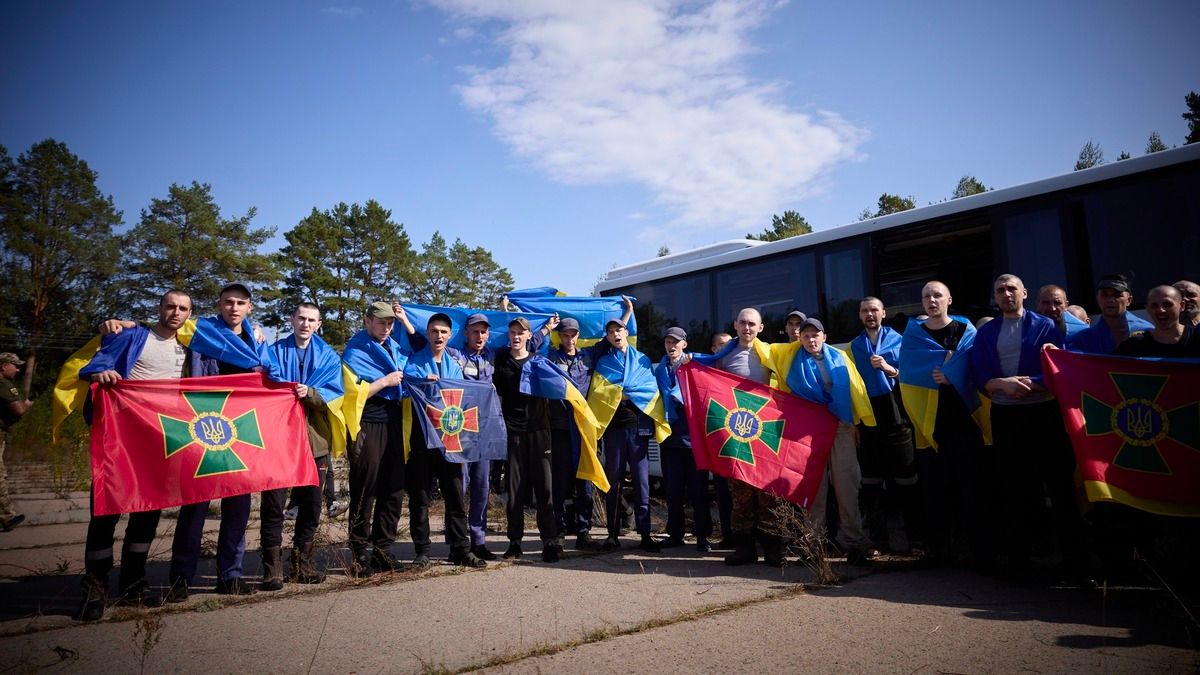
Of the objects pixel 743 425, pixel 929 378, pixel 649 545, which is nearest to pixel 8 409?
pixel 649 545

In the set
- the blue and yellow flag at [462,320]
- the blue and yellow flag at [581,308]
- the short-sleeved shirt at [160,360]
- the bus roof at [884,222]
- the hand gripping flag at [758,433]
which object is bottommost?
the hand gripping flag at [758,433]

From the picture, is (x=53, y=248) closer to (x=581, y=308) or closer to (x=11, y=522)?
(x=11, y=522)

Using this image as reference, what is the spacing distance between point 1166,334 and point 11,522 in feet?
38.8

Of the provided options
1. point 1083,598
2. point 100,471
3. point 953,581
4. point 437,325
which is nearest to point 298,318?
point 437,325

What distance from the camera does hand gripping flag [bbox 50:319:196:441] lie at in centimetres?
460

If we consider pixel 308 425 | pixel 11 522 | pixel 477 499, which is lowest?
pixel 11 522

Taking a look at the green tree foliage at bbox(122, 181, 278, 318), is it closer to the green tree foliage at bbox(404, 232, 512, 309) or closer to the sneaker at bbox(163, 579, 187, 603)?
the green tree foliage at bbox(404, 232, 512, 309)

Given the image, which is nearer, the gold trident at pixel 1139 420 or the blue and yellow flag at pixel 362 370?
the gold trident at pixel 1139 420

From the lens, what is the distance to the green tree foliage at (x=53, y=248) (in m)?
33.4

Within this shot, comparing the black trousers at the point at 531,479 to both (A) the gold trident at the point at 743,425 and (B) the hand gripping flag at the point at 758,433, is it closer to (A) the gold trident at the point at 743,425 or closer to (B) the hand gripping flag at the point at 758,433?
(B) the hand gripping flag at the point at 758,433

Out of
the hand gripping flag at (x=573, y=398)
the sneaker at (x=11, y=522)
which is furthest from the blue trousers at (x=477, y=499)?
the sneaker at (x=11, y=522)

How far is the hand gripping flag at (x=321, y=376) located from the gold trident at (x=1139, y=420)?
576cm

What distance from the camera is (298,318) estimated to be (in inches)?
213

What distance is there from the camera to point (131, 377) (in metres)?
4.77
